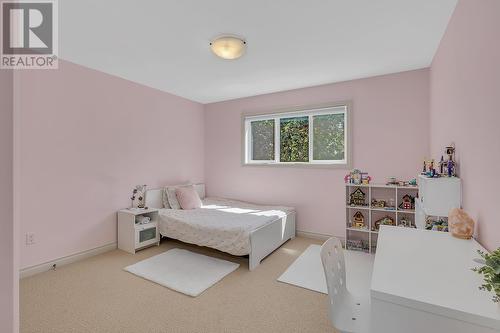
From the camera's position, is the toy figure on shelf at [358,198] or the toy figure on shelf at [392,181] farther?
the toy figure on shelf at [358,198]

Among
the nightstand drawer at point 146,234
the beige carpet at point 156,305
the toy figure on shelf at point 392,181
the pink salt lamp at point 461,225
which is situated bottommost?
the beige carpet at point 156,305

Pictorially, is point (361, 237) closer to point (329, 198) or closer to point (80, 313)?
point (329, 198)

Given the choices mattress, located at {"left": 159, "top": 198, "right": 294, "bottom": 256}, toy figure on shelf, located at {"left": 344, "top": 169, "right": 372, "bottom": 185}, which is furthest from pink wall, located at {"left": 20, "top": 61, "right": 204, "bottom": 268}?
toy figure on shelf, located at {"left": 344, "top": 169, "right": 372, "bottom": 185}

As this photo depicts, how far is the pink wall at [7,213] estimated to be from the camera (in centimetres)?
81

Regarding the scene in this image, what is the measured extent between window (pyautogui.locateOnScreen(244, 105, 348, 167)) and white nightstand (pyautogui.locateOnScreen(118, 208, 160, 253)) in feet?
6.91

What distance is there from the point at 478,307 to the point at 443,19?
95.1 inches

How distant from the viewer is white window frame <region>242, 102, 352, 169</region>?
3.70 meters

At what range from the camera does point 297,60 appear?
2.93 metres

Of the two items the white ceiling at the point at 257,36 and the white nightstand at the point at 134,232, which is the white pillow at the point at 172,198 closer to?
the white nightstand at the point at 134,232

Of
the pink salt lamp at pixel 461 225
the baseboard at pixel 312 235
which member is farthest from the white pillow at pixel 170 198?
the pink salt lamp at pixel 461 225

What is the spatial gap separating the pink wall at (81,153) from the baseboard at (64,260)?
0.17 ft

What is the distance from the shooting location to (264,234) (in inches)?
121

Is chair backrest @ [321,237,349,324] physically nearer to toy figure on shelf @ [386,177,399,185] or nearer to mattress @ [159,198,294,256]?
mattress @ [159,198,294,256]

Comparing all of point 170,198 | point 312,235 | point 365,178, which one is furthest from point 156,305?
point 365,178
